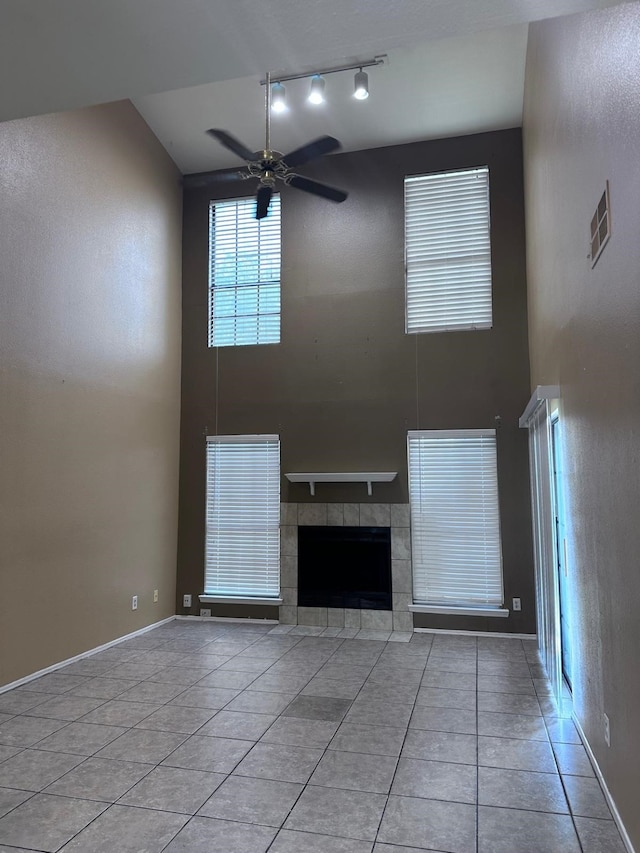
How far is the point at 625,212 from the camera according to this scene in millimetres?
2205

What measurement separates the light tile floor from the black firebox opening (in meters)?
1.10

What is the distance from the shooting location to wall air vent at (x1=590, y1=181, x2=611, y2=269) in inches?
97.3

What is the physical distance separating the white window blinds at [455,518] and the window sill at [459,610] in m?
0.05

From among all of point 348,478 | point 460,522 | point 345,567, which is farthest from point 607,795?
point 348,478

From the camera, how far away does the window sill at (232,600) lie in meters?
6.57

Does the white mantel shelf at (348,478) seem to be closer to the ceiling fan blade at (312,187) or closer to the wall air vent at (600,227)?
the ceiling fan blade at (312,187)

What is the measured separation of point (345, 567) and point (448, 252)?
11.8ft

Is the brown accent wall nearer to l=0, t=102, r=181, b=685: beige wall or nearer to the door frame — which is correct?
l=0, t=102, r=181, b=685: beige wall

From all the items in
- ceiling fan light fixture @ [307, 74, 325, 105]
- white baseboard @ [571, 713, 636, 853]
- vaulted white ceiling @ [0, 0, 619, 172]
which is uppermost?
ceiling fan light fixture @ [307, 74, 325, 105]

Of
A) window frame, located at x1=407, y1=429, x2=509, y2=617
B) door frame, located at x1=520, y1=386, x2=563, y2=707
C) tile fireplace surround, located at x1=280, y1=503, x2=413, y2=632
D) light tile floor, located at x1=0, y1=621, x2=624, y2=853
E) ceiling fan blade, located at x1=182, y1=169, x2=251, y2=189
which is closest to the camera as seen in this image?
light tile floor, located at x1=0, y1=621, x2=624, y2=853

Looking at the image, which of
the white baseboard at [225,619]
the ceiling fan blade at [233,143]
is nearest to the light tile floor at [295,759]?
the white baseboard at [225,619]

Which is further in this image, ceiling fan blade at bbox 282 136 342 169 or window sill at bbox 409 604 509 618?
window sill at bbox 409 604 509 618

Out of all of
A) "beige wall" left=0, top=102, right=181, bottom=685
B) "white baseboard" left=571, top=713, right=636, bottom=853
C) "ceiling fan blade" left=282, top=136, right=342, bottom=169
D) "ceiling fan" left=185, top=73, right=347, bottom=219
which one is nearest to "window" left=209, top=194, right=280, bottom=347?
"beige wall" left=0, top=102, right=181, bottom=685

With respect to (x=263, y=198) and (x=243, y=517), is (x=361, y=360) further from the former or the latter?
(x=263, y=198)
